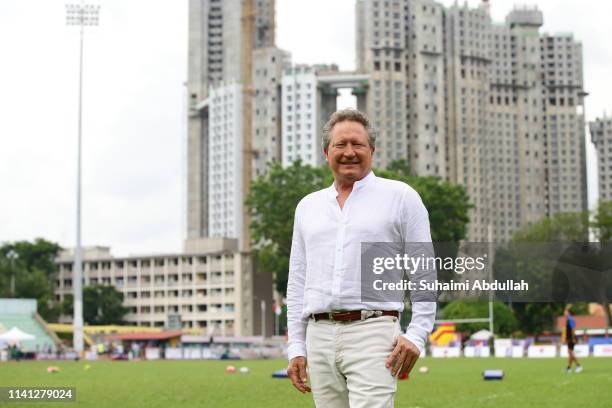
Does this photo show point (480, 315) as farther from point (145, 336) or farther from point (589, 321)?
point (145, 336)

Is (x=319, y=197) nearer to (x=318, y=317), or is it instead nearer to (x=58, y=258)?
(x=318, y=317)

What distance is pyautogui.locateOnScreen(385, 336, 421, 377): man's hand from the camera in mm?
5340

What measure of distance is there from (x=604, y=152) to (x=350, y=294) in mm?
195845

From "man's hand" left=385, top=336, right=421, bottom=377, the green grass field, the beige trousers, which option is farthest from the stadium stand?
"man's hand" left=385, top=336, right=421, bottom=377

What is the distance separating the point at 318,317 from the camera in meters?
5.66

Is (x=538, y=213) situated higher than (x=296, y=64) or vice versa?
(x=296, y=64)

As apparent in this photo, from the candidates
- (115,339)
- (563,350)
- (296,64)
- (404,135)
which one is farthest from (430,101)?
(563,350)

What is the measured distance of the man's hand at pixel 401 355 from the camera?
5340mm

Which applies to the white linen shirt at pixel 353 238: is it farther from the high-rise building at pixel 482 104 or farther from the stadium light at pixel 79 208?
the high-rise building at pixel 482 104

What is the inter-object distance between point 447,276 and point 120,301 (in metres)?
130

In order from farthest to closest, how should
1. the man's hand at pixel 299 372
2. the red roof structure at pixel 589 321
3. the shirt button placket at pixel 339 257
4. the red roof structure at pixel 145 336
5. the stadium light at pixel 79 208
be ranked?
1. the red roof structure at pixel 589 321
2. the red roof structure at pixel 145 336
3. the stadium light at pixel 79 208
4. the man's hand at pixel 299 372
5. the shirt button placket at pixel 339 257

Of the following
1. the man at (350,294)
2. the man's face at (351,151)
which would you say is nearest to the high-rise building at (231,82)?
the man at (350,294)

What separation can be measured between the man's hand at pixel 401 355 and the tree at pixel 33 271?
112492mm

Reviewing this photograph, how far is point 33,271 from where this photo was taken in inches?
4909
